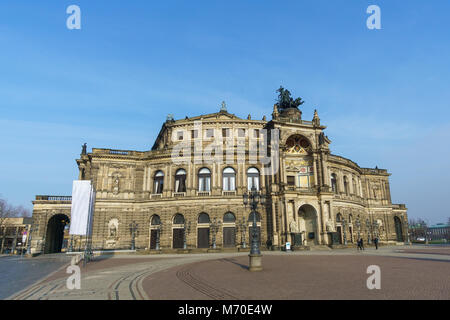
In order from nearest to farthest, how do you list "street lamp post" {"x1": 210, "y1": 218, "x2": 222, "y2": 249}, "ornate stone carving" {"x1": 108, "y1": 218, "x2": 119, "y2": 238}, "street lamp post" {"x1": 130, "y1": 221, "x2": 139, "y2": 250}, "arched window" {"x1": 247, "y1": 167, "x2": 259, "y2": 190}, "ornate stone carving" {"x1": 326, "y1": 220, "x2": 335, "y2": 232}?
"ornate stone carving" {"x1": 326, "y1": 220, "x2": 335, "y2": 232}, "street lamp post" {"x1": 210, "y1": 218, "x2": 222, "y2": 249}, "street lamp post" {"x1": 130, "y1": 221, "x2": 139, "y2": 250}, "ornate stone carving" {"x1": 108, "y1": 218, "x2": 119, "y2": 238}, "arched window" {"x1": 247, "y1": 167, "x2": 259, "y2": 190}

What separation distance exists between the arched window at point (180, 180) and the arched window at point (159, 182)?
2.72 m

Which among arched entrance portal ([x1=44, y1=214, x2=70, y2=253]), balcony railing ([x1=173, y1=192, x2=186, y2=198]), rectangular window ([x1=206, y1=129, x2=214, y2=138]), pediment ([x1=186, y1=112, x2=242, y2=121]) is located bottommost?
arched entrance portal ([x1=44, y1=214, x2=70, y2=253])

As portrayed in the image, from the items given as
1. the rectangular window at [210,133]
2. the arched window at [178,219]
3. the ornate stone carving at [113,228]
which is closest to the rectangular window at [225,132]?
the rectangular window at [210,133]

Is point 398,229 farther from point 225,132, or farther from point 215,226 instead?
point 225,132

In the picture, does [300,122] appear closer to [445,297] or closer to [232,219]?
[232,219]

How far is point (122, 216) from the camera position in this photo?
43.1 m

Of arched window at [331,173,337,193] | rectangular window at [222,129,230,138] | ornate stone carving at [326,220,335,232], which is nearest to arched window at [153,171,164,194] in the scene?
rectangular window at [222,129,230,138]

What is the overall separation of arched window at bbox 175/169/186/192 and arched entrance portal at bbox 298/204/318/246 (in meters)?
18.6

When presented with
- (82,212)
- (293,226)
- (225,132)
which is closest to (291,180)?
(293,226)

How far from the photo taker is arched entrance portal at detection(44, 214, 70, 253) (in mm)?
45344

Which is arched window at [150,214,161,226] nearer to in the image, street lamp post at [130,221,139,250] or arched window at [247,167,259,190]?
street lamp post at [130,221,139,250]

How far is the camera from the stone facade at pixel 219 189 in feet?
131
